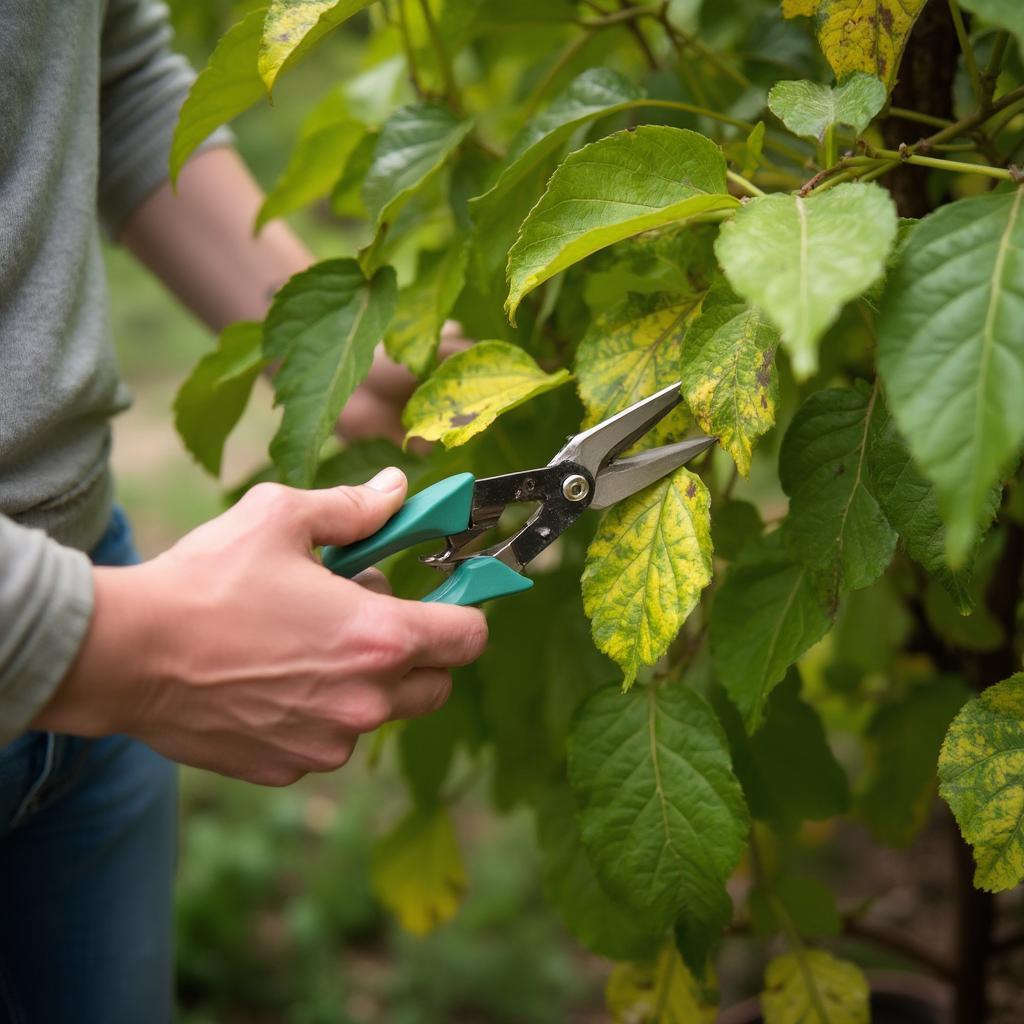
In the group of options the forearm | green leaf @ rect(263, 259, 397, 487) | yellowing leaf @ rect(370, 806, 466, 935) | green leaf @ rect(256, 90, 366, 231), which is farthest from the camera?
yellowing leaf @ rect(370, 806, 466, 935)

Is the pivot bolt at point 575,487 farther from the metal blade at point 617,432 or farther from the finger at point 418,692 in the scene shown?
the finger at point 418,692

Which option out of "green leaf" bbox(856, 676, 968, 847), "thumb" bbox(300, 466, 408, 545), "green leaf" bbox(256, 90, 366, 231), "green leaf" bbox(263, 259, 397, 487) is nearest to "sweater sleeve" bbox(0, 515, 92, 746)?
"thumb" bbox(300, 466, 408, 545)

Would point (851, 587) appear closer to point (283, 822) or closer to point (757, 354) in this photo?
point (757, 354)

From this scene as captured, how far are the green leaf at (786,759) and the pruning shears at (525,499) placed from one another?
282 mm

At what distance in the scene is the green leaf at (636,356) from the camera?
79 cm

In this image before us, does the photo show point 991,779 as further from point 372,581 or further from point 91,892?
point 91,892

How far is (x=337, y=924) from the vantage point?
82.0 inches

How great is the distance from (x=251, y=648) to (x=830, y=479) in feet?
1.32

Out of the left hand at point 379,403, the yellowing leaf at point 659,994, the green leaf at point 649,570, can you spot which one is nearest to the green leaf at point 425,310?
the left hand at point 379,403

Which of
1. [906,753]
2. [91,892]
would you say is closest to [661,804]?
[906,753]

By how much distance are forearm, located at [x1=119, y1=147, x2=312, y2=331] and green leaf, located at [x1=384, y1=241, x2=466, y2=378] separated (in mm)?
301

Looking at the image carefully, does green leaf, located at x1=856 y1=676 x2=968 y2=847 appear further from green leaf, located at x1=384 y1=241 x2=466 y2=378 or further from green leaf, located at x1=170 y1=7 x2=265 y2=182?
green leaf, located at x1=170 y1=7 x2=265 y2=182

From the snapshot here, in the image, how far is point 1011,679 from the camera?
0.74 meters

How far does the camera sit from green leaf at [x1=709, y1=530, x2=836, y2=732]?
2.55ft
